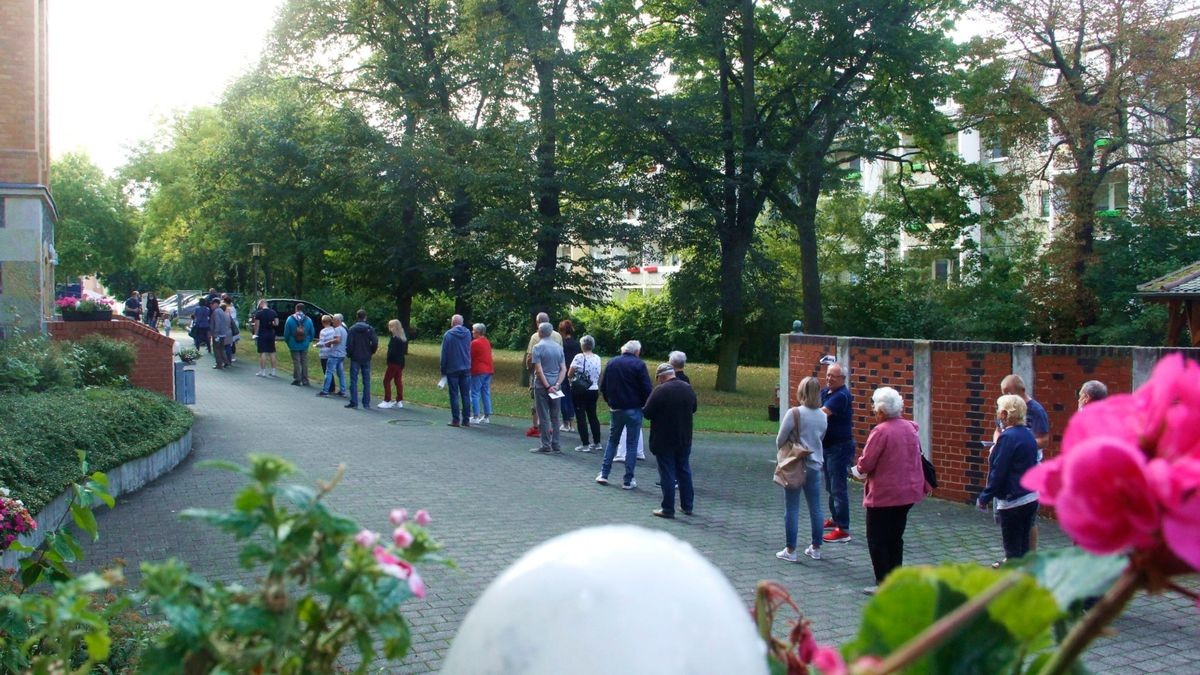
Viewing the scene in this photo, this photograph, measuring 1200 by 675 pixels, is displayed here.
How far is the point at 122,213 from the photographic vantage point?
67.9 m

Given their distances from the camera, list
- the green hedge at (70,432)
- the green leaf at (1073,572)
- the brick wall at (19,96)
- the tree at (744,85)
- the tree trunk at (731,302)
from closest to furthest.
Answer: the green leaf at (1073,572) → the green hedge at (70,432) → the brick wall at (19,96) → the tree at (744,85) → the tree trunk at (731,302)

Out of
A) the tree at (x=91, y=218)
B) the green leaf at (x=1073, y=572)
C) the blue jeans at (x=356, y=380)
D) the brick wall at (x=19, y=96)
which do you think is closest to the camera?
the green leaf at (x=1073, y=572)

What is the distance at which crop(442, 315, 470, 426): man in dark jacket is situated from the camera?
56.6 feet

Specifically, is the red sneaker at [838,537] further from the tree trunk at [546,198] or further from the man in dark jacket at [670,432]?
the tree trunk at [546,198]

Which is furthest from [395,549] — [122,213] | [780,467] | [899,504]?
[122,213]

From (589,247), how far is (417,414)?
9981 millimetres

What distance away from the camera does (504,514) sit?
10570mm

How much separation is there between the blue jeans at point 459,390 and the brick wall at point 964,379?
20.1 feet

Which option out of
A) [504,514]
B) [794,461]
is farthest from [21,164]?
[794,461]

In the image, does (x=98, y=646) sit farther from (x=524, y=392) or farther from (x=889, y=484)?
(x=524, y=392)

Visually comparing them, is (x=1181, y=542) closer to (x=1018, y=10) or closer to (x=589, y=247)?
(x=589, y=247)


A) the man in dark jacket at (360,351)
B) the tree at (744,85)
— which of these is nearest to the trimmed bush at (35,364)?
the man in dark jacket at (360,351)

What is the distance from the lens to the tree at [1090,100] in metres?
24.4

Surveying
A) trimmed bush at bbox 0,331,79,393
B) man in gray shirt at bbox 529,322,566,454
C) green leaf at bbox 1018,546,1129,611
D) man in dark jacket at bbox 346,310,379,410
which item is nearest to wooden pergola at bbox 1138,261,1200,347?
man in gray shirt at bbox 529,322,566,454
